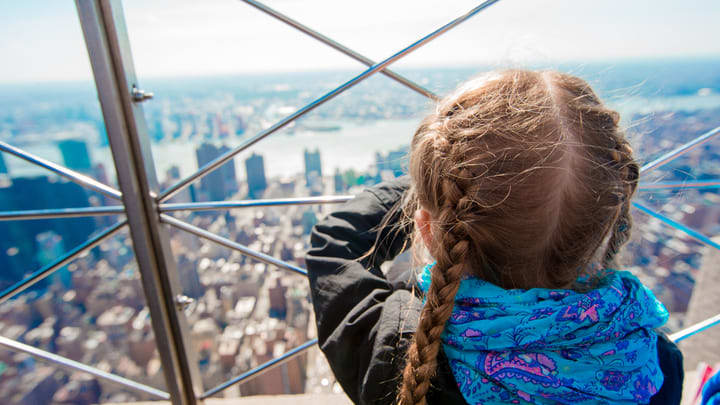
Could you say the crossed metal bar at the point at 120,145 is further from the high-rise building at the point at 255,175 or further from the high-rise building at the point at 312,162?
the high-rise building at the point at 255,175

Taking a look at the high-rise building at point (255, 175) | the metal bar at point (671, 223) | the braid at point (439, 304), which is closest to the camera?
the braid at point (439, 304)

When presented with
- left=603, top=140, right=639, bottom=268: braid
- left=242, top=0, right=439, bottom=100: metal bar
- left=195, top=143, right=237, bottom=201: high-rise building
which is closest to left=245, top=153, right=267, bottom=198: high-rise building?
left=195, top=143, right=237, bottom=201: high-rise building

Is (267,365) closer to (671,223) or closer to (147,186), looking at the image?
(147,186)

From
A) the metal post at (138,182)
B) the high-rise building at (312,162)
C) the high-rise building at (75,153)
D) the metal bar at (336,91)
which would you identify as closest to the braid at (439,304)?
the metal bar at (336,91)

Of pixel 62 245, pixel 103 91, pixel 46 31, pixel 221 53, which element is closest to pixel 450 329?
pixel 103 91

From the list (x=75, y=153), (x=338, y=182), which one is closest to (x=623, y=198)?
(x=338, y=182)
